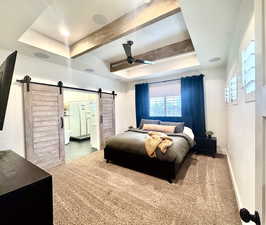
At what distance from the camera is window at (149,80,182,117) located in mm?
4418

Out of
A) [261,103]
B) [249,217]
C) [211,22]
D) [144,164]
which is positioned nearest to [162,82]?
[211,22]

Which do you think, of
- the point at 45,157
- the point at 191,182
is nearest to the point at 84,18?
the point at 45,157

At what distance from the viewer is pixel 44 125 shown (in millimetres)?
2967

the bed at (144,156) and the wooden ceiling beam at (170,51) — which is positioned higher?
the wooden ceiling beam at (170,51)

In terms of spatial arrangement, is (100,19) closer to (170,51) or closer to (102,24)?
(102,24)

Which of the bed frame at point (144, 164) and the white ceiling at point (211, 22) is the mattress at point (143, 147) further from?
the white ceiling at point (211, 22)

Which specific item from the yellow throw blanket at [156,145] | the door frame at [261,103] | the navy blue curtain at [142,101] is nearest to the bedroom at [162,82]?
the door frame at [261,103]

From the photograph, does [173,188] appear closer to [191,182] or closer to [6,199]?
[191,182]

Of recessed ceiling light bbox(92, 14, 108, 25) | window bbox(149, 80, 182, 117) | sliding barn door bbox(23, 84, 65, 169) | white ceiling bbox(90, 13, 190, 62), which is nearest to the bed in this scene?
sliding barn door bbox(23, 84, 65, 169)

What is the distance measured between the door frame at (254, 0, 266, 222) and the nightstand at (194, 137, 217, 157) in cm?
328

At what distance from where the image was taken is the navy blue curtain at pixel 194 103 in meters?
3.88

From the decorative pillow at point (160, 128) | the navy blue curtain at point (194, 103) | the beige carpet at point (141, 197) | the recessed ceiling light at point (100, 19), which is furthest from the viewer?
the navy blue curtain at point (194, 103)

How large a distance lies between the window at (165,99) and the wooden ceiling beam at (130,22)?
283 cm

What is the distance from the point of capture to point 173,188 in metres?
2.18
